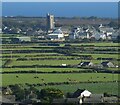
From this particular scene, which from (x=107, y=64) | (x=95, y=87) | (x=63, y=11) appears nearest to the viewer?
(x=95, y=87)

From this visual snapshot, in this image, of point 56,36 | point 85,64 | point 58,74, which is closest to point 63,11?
point 56,36

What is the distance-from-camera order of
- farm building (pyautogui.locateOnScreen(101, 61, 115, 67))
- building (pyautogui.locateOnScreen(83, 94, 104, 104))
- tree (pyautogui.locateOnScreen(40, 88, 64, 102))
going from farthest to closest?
farm building (pyautogui.locateOnScreen(101, 61, 115, 67)) → tree (pyautogui.locateOnScreen(40, 88, 64, 102)) → building (pyautogui.locateOnScreen(83, 94, 104, 104))

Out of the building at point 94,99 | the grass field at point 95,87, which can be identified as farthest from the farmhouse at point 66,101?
the grass field at point 95,87

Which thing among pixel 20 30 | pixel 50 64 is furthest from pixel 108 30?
pixel 50 64

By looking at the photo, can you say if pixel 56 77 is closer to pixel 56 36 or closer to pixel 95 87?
pixel 95 87

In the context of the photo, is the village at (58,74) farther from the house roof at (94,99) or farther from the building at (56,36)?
the building at (56,36)

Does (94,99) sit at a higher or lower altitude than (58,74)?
higher

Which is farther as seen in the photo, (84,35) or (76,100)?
(84,35)

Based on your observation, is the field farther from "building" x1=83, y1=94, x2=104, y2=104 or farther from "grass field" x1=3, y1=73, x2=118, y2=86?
"building" x1=83, y1=94, x2=104, y2=104

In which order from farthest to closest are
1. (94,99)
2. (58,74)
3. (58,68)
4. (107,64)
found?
(107,64) < (58,68) < (58,74) < (94,99)

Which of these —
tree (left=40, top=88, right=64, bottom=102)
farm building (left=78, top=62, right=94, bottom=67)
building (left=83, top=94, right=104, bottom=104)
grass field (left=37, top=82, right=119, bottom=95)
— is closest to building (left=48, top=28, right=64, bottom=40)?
farm building (left=78, top=62, right=94, bottom=67)
